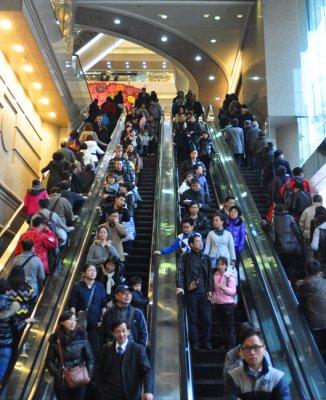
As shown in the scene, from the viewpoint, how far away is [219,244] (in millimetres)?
7637

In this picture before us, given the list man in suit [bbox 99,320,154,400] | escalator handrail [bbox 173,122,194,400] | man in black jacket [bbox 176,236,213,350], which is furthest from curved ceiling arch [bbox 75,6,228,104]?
man in suit [bbox 99,320,154,400]

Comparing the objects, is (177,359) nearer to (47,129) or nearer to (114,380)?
(114,380)

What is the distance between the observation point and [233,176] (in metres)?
12.4

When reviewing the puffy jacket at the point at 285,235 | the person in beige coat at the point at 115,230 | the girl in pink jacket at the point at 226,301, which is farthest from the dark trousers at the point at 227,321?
the person in beige coat at the point at 115,230

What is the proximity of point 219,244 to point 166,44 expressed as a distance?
66.6ft

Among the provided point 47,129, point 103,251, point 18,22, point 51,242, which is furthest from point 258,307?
point 47,129

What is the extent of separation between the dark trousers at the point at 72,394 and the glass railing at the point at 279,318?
1848 mm

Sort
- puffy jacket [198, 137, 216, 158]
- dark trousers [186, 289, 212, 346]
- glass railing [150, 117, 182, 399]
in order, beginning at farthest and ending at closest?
puffy jacket [198, 137, 216, 158]
dark trousers [186, 289, 212, 346]
glass railing [150, 117, 182, 399]

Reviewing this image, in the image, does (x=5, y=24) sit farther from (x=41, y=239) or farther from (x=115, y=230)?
(x=41, y=239)

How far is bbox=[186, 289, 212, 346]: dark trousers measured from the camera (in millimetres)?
6707

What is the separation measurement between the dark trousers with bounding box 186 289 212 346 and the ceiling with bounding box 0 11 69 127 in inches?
322

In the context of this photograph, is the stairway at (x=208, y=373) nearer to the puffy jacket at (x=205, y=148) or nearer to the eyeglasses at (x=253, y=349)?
the eyeglasses at (x=253, y=349)

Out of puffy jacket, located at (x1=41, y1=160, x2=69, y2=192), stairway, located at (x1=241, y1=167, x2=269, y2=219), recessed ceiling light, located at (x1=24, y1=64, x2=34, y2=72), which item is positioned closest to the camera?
puffy jacket, located at (x1=41, y1=160, x2=69, y2=192)

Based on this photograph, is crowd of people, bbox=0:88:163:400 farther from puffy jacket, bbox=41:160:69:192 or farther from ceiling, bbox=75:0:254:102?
ceiling, bbox=75:0:254:102
